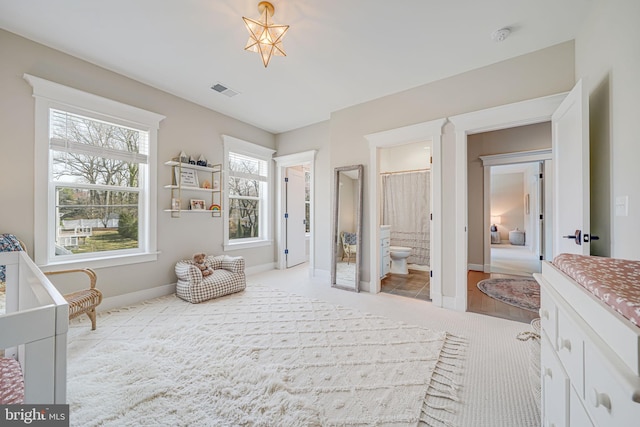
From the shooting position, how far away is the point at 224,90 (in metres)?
3.33

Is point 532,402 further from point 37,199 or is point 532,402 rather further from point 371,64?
point 37,199

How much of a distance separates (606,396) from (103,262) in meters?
3.79

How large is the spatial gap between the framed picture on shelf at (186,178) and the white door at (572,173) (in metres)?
4.05

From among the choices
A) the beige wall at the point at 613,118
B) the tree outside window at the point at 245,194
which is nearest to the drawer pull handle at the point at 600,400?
the beige wall at the point at 613,118

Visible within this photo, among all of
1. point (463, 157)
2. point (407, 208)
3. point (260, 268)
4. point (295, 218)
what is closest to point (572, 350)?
point (463, 157)

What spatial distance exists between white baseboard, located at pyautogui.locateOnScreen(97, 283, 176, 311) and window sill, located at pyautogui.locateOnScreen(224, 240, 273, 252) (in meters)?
0.97

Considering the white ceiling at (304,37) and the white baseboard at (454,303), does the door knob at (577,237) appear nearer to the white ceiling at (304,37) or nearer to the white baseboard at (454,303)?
the white baseboard at (454,303)

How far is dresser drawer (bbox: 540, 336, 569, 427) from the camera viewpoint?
832 millimetres

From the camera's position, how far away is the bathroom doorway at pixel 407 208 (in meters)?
4.54

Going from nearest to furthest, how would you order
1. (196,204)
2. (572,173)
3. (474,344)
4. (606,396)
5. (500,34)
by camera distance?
(606,396) → (572,173) → (474,344) → (500,34) → (196,204)

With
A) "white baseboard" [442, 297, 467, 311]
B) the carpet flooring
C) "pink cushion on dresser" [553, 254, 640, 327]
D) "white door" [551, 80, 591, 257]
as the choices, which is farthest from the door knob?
"white baseboard" [442, 297, 467, 311]

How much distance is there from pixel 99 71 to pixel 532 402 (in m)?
4.73

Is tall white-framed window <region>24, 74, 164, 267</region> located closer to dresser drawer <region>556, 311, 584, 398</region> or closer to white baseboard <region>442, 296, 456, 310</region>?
white baseboard <region>442, 296, 456, 310</region>

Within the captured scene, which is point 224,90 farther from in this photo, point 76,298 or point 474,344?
point 474,344
